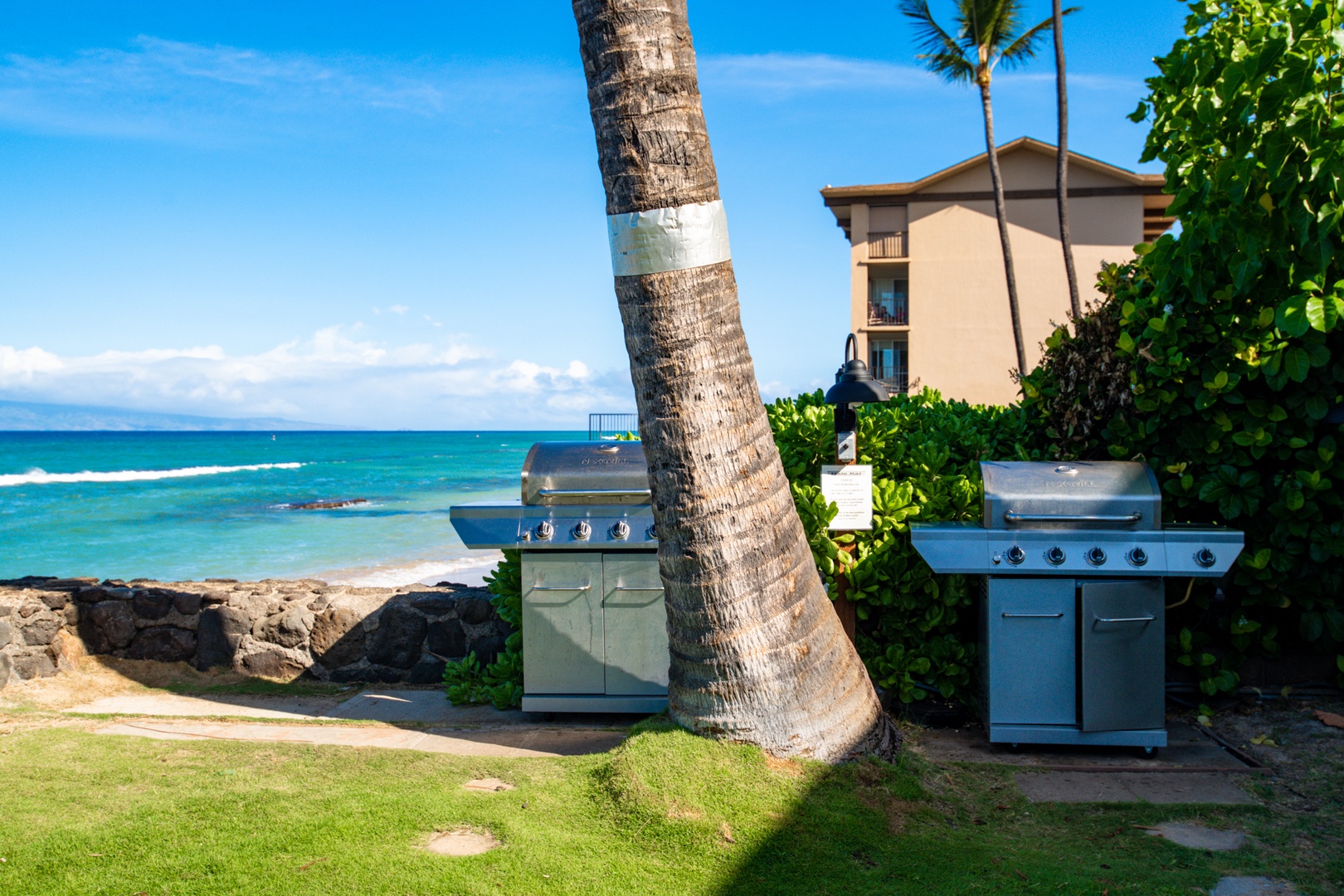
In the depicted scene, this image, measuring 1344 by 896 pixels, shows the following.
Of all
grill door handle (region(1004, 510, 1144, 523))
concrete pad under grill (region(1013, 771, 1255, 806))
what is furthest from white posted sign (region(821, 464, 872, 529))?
concrete pad under grill (region(1013, 771, 1255, 806))

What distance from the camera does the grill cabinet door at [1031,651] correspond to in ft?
14.0

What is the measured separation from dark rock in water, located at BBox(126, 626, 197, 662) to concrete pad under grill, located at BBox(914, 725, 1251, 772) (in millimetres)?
5036

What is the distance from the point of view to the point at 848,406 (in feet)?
15.0

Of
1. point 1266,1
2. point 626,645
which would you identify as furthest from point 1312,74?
point 626,645

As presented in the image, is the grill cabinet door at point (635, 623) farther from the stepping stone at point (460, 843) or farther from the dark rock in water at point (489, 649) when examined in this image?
the stepping stone at point (460, 843)

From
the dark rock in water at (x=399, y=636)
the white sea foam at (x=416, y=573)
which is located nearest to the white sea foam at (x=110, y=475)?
the white sea foam at (x=416, y=573)

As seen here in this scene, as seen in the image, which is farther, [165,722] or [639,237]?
[165,722]

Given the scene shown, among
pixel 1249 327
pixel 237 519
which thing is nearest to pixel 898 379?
pixel 237 519

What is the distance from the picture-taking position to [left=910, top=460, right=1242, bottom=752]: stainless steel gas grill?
13.7ft

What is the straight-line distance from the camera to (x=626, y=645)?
4836mm

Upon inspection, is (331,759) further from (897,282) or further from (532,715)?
(897,282)

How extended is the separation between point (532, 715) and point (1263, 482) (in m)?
4.37

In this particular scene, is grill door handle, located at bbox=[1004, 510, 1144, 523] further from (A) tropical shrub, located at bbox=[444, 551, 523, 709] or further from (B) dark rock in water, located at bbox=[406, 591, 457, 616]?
(B) dark rock in water, located at bbox=[406, 591, 457, 616]

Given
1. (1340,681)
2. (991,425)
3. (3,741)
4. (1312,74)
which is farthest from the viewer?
(991,425)
